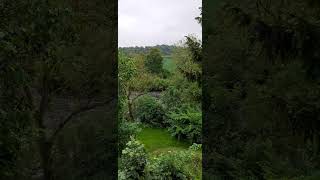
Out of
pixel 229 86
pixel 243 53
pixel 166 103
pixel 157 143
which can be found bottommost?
pixel 157 143

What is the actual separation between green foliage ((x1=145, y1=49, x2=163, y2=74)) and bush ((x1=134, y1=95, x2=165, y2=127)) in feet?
13.3

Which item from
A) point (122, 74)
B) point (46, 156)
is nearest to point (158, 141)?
point (122, 74)

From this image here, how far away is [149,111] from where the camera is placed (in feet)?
89.4

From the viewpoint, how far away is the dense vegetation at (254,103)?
7.55 m

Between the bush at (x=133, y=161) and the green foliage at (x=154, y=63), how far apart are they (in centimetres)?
1665

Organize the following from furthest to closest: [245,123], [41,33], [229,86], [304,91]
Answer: [229,86], [245,123], [304,91], [41,33]

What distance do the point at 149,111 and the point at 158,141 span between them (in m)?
2.85

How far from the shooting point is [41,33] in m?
4.98

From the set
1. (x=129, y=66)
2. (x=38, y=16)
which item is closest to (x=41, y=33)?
Result: (x=38, y=16)

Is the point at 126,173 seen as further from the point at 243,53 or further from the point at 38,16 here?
the point at 38,16

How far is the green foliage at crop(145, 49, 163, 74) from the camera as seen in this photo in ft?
102

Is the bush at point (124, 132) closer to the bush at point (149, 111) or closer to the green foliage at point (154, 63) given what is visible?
the bush at point (149, 111)

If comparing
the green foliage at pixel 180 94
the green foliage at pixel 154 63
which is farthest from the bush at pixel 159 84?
the green foliage at pixel 154 63

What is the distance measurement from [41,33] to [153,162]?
1055 centimetres
